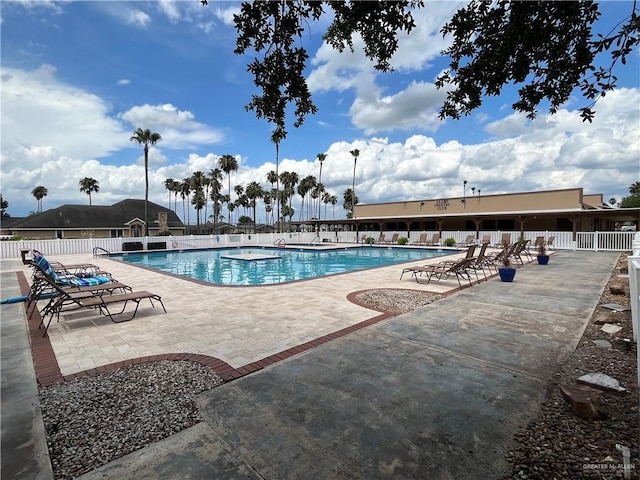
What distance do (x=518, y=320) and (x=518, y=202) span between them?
2961 centimetres

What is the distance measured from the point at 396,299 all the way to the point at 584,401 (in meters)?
4.95

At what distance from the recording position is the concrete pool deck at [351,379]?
2248mm

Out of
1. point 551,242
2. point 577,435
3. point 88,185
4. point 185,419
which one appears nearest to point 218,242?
point 551,242

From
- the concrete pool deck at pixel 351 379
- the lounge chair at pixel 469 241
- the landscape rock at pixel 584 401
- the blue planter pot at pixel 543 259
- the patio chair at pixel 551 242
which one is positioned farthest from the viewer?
the lounge chair at pixel 469 241

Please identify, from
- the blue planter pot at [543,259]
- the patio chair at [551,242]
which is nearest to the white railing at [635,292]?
the blue planter pot at [543,259]

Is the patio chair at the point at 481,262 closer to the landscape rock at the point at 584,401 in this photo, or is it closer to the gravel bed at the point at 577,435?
the gravel bed at the point at 577,435

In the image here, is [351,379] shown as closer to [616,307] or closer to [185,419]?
[185,419]

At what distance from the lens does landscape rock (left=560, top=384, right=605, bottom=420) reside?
8.72 feet

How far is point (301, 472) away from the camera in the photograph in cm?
212

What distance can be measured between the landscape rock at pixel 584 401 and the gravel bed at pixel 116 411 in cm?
325

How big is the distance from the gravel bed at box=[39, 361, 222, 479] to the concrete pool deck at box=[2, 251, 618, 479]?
0.61ft

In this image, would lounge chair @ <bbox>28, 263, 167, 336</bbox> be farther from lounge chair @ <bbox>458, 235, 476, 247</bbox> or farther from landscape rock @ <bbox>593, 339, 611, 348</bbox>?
lounge chair @ <bbox>458, 235, 476, 247</bbox>

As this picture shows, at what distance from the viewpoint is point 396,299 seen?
763 centimetres

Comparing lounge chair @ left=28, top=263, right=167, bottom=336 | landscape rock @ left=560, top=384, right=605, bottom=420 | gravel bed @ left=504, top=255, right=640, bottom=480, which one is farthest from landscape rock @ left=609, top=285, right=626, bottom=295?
lounge chair @ left=28, top=263, right=167, bottom=336
